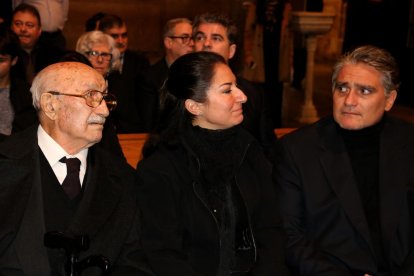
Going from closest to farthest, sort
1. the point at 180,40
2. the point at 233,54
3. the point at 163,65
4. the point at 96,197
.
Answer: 1. the point at 96,197
2. the point at 233,54
3. the point at 163,65
4. the point at 180,40

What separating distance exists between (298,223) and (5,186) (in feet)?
4.30

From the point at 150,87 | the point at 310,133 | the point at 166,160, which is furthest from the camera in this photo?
the point at 150,87

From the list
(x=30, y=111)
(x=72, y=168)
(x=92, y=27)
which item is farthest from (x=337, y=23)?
(x=72, y=168)

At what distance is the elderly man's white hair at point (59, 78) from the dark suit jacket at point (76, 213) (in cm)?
17

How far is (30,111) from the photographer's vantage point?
4055mm

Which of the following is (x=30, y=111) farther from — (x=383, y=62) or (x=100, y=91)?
(x=383, y=62)

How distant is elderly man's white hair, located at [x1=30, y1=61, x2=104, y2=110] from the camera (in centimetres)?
288

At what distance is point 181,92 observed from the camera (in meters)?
3.14

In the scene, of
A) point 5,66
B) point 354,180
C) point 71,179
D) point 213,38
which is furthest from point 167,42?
point 71,179

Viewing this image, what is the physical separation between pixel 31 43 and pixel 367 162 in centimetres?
350

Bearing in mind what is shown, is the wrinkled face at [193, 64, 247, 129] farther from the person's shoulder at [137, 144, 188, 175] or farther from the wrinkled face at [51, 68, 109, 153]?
the wrinkled face at [51, 68, 109, 153]

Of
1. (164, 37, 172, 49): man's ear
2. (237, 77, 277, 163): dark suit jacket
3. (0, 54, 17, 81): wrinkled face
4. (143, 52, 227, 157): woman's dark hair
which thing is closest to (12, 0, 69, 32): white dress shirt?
(164, 37, 172, 49): man's ear

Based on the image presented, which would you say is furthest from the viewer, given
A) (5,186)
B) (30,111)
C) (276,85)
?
(276,85)

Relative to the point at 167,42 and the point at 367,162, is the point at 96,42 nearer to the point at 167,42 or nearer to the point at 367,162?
the point at 167,42
